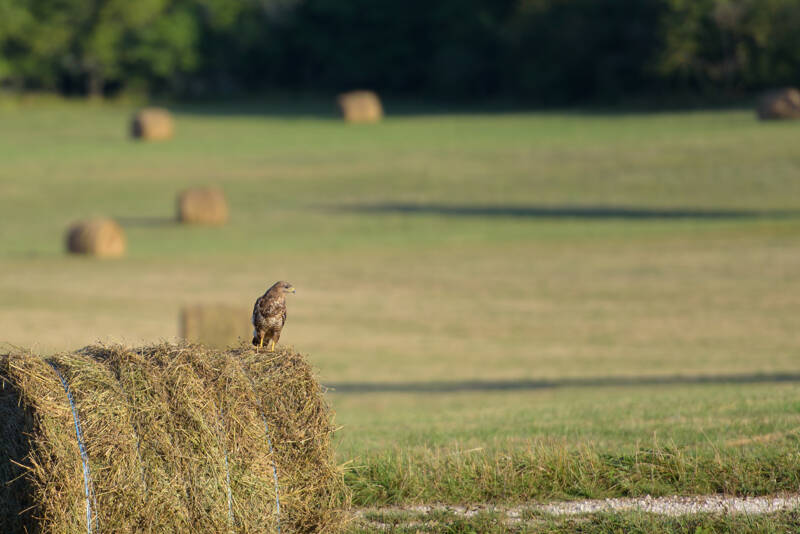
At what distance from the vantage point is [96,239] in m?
31.1

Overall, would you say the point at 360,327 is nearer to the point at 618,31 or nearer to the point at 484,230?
the point at 484,230

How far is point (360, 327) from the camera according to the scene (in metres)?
21.9

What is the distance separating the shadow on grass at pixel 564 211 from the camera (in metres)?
36.2

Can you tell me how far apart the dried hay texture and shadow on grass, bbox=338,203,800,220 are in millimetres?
19097

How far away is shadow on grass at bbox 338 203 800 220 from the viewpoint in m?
36.2

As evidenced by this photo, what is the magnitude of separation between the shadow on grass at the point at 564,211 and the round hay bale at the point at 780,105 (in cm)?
1677

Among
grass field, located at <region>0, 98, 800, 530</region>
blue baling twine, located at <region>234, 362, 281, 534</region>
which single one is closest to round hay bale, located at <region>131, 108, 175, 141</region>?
grass field, located at <region>0, 98, 800, 530</region>

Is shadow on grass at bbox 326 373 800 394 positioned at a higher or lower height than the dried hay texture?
lower

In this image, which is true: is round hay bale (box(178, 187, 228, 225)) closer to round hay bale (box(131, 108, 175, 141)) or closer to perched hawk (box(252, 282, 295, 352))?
round hay bale (box(131, 108, 175, 141))

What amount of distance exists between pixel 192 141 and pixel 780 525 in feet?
186

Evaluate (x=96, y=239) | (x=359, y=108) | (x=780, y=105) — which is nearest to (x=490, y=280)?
(x=96, y=239)

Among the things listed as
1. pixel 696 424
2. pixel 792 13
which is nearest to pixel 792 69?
pixel 792 13

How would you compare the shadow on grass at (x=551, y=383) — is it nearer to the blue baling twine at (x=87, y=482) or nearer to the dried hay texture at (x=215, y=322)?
the dried hay texture at (x=215, y=322)

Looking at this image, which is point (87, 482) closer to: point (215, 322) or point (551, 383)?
point (551, 383)
